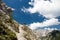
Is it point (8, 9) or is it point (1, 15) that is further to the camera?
point (8, 9)

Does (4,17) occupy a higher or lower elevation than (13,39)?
higher

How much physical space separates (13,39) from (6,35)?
2522 millimetres

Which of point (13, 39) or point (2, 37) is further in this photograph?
point (13, 39)

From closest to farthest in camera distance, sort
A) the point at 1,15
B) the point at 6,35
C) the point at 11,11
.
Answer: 1. the point at 6,35
2. the point at 1,15
3. the point at 11,11

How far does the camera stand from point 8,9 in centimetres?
9075

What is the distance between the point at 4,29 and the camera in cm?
5888

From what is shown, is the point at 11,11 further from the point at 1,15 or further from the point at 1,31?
Answer: the point at 1,31

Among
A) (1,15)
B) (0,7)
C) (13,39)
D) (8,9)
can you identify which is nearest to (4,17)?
(1,15)

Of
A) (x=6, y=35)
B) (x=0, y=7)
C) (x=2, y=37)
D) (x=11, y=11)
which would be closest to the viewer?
(x=2, y=37)

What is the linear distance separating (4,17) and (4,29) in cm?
1208

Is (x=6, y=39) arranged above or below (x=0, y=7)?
below

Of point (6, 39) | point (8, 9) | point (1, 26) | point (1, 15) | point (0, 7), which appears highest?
point (8, 9)

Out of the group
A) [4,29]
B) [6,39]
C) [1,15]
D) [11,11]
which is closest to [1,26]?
[4,29]

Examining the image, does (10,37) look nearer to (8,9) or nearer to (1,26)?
(1,26)
